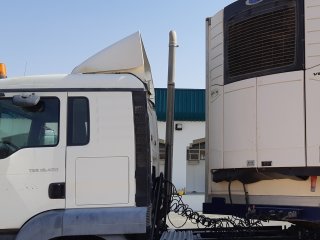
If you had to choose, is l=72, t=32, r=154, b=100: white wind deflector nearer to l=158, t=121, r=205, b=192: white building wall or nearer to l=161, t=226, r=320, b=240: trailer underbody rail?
l=161, t=226, r=320, b=240: trailer underbody rail

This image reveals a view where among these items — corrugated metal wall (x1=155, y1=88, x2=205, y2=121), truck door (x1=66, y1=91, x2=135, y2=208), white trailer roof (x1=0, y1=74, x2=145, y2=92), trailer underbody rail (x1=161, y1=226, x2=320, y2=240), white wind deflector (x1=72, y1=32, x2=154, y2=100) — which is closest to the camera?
truck door (x1=66, y1=91, x2=135, y2=208)

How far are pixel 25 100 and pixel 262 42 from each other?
2.64m

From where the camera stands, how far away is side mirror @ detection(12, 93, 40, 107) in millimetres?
4484

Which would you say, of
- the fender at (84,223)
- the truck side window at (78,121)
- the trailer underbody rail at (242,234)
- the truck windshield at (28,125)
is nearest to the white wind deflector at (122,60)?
the truck side window at (78,121)

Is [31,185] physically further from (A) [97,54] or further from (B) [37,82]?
(A) [97,54]

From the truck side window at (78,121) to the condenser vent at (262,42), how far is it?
5.99ft

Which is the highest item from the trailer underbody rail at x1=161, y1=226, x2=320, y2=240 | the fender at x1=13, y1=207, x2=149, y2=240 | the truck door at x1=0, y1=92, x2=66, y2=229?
the truck door at x1=0, y1=92, x2=66, y2=229

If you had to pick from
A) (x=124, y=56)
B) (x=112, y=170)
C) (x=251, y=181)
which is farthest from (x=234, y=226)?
(x=124, y=56)

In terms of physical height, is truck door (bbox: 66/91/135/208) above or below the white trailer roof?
below

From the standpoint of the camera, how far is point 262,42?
532 cm

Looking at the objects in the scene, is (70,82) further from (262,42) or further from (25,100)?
(262,42)

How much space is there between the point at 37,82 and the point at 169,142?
217 centimetres

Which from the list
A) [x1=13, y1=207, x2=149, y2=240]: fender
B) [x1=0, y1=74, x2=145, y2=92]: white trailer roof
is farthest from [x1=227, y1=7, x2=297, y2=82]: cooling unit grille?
[x1=13, y1=207, x2=149, y2=240]: fender

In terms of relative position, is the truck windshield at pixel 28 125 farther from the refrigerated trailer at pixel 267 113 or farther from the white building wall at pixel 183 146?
the white building wall at pixel 183 146
